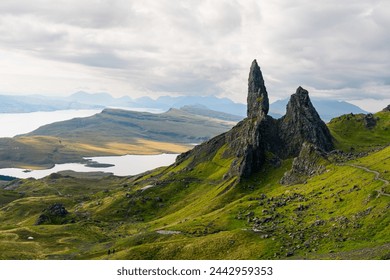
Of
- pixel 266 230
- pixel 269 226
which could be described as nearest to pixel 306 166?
pixel 269 226

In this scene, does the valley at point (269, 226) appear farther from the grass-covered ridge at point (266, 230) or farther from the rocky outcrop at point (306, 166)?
the rocky outcrop at point (306, 166)

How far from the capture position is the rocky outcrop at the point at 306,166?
537ft

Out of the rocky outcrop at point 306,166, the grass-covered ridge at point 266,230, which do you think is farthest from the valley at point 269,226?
the rocky outcrop at point 306,166

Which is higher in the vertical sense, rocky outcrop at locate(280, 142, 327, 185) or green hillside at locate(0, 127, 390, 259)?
rocky outcrop at locate(280, 142, 327, 185)

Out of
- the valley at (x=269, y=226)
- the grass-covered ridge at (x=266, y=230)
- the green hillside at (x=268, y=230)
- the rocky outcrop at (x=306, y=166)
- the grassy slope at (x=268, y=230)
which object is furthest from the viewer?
the rocky outcrop at (x=306, y=166)

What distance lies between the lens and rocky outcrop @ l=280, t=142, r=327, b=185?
163625 mm

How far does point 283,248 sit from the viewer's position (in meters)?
97.2

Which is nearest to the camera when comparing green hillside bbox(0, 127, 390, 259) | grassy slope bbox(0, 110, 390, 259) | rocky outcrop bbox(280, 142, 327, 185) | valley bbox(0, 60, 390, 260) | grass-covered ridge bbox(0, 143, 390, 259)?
grassy slope bbox(0, 110, 390, 259)

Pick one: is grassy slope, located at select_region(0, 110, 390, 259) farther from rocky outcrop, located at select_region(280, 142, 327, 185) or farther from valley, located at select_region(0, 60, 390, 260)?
rocky outcrop, located at select_region(280, 142, 327, 185)

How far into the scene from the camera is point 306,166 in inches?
6663

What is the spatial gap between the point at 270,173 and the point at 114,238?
81453 mm

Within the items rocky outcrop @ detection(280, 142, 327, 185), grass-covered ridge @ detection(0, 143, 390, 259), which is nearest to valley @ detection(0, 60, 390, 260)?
grass-covered ridge @ detection(0, 143, 390, 259)
